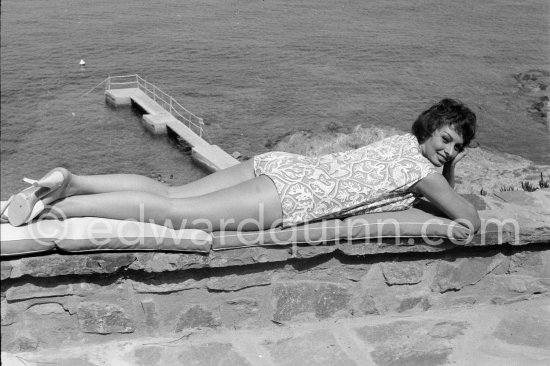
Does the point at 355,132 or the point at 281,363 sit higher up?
the point at 281,363

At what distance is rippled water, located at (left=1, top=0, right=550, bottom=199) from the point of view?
21422 mm

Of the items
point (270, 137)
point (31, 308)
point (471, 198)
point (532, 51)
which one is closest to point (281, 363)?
point (31, 308)

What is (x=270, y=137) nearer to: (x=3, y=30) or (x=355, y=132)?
(x=355, y=132)

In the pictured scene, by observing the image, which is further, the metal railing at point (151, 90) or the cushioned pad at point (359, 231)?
the metal railing at point (151, 90)

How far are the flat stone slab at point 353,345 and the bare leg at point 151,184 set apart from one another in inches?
30.5

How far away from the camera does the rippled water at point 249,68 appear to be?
70.3 feet

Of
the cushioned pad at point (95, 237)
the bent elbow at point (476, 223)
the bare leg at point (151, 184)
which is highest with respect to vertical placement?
the bare leg at point (151, 184)

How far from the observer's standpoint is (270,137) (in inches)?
853

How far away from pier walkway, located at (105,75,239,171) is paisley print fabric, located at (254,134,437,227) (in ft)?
43.9

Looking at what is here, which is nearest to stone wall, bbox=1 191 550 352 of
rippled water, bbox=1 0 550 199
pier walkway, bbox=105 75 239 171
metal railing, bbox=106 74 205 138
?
pier walkway, bbox=105 75 239 171

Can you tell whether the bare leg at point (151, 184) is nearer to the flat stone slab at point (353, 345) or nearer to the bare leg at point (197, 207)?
the bare leg at point (197, 207)

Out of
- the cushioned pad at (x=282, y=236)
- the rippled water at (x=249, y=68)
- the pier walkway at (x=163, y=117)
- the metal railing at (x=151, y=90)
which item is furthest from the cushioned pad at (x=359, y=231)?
the metal railing at (x=151, y=90)

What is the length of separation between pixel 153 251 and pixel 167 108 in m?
21.7

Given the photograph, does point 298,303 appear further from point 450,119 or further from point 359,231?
point 450,119
